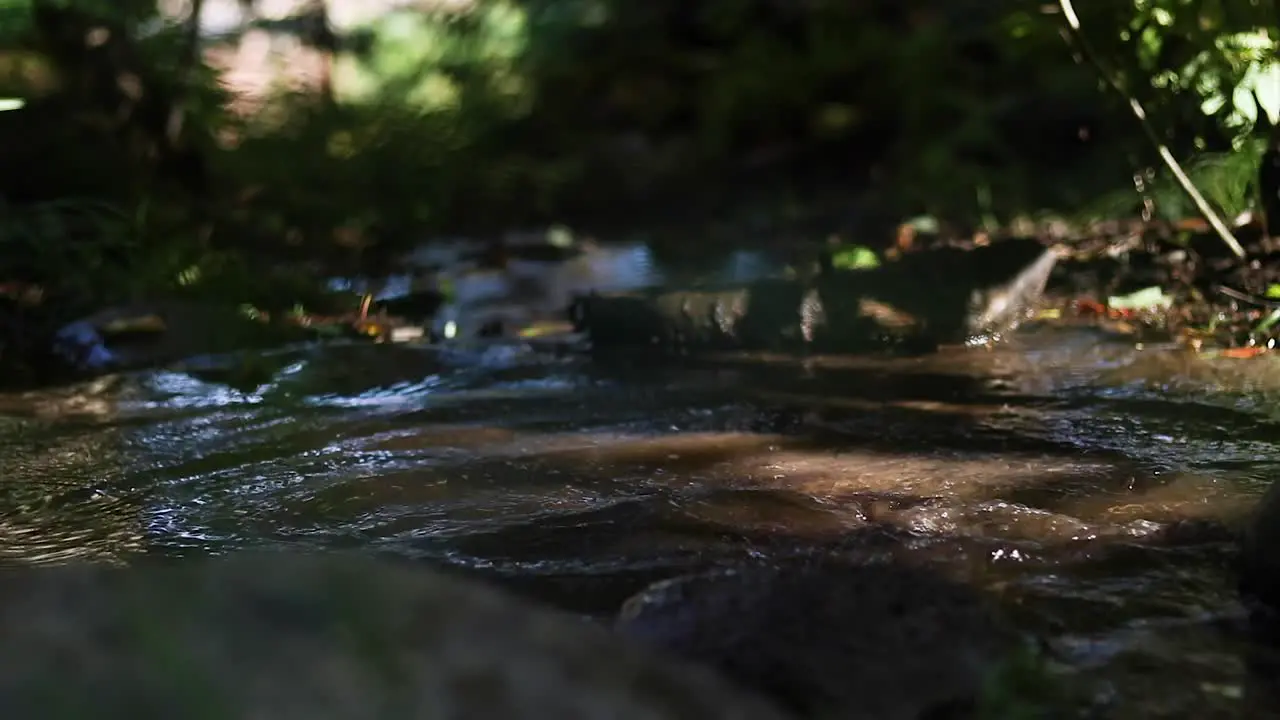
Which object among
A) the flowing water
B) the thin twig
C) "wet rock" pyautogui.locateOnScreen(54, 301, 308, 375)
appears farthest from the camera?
"wet rock" pyautogui.locateOnScreen(54, 301, 308, 375)

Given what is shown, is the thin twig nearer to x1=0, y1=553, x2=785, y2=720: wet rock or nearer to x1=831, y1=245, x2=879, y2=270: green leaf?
x1=831, y1=245, x2=879, y2=270: green leaf

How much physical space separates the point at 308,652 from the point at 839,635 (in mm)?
946

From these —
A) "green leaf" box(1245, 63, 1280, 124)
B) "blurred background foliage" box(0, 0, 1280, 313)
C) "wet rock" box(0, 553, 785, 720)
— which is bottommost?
"wet rock" box(0, 553, 785, 720)

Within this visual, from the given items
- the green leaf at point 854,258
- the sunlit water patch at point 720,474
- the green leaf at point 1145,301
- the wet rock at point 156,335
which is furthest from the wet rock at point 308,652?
the green leaf at point 854,258

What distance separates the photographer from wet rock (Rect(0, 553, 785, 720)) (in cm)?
133

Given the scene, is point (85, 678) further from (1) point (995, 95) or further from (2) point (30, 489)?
(1) point (995, 95)

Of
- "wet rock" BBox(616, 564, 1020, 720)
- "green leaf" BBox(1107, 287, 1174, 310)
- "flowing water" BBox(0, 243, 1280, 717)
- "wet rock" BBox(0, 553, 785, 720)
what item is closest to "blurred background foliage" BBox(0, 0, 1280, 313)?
"green leaf" BBox(1107, 287, 1174, 310)

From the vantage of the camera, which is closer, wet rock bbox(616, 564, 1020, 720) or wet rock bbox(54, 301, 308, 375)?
wet rock bbox(616, 564, 1020, 720)

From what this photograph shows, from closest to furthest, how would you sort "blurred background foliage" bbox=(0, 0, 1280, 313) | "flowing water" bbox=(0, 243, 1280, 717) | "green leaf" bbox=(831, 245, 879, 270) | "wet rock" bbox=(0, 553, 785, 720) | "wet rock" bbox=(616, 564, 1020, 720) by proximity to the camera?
"wet rock" bbox=(0, 553, 785, 720) → "wet rock" bbox=(616, 564, 1020, 720) → "flowing water" bbox=(0, 243, 1280, 717) → "blurred background foliage" bbox=(0, 0, 1280, 313) → "green leaf" bbox=(831, 245, 879, 270)

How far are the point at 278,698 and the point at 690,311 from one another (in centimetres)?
393

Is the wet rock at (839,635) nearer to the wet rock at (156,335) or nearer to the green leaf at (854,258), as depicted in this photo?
the wet rock at (156,335)

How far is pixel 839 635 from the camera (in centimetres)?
197

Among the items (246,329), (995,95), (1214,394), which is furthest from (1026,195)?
(246,329)

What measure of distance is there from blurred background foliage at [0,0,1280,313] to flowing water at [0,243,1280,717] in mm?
1315
